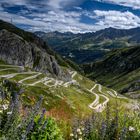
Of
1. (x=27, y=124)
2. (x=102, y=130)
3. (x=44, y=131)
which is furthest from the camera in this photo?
(x=102, y=130)

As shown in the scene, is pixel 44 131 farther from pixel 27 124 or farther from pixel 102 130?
pixel 102 130

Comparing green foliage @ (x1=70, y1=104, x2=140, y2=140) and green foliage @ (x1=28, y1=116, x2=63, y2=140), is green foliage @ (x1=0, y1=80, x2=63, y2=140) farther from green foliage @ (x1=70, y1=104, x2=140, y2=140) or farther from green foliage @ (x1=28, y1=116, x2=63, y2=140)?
green foliage @ (x1=70, y1=104, x2=140, y2=140)

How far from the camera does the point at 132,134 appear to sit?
50.2 ft

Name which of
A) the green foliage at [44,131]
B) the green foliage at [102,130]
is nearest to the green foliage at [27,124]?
the green foliage at [44,131]

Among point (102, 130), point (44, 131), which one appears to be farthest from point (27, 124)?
point (102, 130)

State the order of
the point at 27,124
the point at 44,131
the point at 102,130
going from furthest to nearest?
the point at 102,130 < the point at 44,131 < the point at 27,124

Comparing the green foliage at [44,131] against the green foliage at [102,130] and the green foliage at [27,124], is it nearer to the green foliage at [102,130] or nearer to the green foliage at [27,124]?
the green foliage at [27,124]

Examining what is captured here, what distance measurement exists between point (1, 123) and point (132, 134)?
19.0 feet

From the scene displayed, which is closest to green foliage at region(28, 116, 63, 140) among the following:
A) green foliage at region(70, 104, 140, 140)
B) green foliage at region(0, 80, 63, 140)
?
green foliage at region(0, 80, 63, 140)

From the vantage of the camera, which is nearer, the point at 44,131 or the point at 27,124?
the point at 27,124

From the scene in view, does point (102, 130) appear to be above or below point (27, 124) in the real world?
below

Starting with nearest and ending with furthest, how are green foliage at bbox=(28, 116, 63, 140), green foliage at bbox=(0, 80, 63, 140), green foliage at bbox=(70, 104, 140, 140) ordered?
1. green foliage at bbox=(0, 80, 63, 140)
2. green foliage at bbox=(28, 116, 63, 140)
3. green foliage at bbox=(70, 104, 140, 140)

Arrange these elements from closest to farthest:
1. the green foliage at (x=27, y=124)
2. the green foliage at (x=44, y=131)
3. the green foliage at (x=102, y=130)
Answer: the green foliage at (x=27, y=124), the green foliage at (x=44, y=131), the green foliage at (x=102, y=130)

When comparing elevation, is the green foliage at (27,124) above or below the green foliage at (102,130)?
above
